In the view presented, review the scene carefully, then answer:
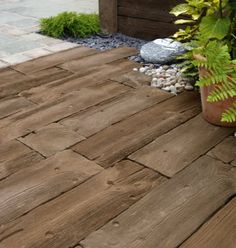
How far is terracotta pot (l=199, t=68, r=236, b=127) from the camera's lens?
2.07m

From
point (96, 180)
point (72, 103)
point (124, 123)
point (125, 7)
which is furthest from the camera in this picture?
point (125, 7)

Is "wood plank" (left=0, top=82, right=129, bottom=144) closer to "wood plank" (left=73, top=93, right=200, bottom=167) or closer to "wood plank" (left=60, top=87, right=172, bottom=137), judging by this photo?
"wood plank" (left=60, top=87, right=172, bottom=137)

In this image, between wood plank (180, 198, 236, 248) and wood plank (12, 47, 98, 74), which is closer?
wood plank (180, 198, 236, 248)

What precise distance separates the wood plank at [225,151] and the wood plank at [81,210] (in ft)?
1.19

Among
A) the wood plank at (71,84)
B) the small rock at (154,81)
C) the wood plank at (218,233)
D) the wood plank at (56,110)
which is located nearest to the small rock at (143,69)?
the wood plank at (71,84)

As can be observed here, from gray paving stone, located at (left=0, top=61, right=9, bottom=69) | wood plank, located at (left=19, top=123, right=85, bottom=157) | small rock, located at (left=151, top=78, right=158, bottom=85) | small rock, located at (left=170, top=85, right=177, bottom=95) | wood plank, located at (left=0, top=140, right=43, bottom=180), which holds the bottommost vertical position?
wood plank, located at (left=0, top=140, right=43, bottom=180)

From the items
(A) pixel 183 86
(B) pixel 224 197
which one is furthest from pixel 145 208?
(A) pixel 183 86

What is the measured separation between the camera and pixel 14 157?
191 centimetres

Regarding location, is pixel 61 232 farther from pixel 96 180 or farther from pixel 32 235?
pixel 96 180

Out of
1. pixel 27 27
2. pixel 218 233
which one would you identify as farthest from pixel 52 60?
pixel 218 233

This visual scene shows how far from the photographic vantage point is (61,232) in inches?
56.5

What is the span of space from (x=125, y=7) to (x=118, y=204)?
2673mm

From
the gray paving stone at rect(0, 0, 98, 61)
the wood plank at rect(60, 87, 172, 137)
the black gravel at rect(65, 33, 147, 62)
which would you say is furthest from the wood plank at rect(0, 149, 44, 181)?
the black gravel at rect(65, 33, 147, 62)

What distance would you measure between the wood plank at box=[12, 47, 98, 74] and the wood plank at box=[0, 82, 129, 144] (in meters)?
0.66
